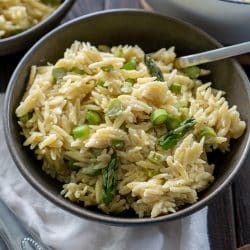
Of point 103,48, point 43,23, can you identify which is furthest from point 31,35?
point 103,48

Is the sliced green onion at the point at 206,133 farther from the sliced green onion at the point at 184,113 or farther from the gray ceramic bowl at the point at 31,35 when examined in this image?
the gray ceramic bowl at the point at 31,35

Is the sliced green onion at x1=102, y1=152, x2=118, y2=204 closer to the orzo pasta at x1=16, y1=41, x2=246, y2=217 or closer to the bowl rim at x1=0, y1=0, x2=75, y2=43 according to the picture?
the orzo pasta at x1=16, y1=41, x2=246, y2=217

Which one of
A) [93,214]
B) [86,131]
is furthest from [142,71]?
[93,214]

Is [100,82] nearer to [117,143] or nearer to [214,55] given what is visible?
[117,143]

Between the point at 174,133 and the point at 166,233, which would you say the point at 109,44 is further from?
the point at 166,233

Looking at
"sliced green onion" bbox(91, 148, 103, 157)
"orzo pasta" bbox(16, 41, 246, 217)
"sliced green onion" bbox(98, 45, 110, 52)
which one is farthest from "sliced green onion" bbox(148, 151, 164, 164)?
"sliced green onion" bbox(98, 45, 110, 52)
